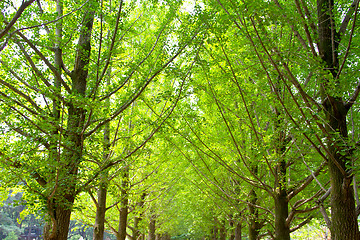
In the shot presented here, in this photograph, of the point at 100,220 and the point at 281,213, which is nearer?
the point at 281,213

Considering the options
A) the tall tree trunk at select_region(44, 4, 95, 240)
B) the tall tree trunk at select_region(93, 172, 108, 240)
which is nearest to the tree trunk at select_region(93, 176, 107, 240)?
the tall tree trunk at select_region(93, 172, 108, 240)

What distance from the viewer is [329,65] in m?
3.98

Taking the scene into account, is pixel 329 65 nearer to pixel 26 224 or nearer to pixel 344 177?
pixel 344 177

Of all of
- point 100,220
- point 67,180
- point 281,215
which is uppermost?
point 67,180

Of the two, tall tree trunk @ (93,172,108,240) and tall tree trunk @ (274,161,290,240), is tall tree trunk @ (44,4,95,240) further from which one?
tall tree trunk @ (274,161,290,240)

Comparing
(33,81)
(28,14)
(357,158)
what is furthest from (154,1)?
(357,158)

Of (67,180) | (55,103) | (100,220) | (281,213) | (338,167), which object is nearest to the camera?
(338,167)

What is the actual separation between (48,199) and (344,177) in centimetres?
392

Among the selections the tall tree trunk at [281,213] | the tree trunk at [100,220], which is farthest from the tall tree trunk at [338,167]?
the tree trunk at [100,220]

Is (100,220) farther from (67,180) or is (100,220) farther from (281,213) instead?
(281,213)

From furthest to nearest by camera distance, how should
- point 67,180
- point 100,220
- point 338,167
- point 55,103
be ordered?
point 100,220, point 55,103, point 67,180, point 338,167

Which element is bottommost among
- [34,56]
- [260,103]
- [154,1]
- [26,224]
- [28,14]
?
[26,224]

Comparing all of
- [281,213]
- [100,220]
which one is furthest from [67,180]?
[281,213]

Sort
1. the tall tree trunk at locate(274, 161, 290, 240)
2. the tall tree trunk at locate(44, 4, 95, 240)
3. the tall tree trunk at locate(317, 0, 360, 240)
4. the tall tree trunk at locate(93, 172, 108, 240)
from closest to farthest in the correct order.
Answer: the tall tree trunk at locate(317, 0, 360, 240) → the tall tree trunk at locate(44, 4, 95, 240) → the tall tree trunk at locate(274, 161, 290, 240) → the tall tree trunk at locate(93, 172, 108, 240)
